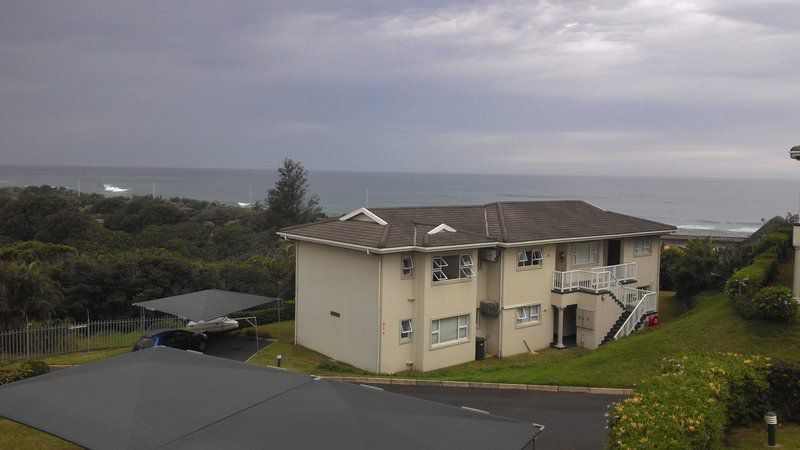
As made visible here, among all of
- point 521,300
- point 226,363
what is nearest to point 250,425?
point 226,363

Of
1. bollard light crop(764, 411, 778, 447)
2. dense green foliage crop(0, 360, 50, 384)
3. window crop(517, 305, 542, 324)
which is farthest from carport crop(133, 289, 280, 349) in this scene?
bollard light crop(764, 411, 778, 447)

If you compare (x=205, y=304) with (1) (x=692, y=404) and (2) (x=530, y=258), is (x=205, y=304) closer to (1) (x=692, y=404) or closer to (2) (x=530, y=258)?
(2) (x=530, y=258)

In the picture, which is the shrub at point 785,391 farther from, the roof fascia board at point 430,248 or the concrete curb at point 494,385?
the roof fascia board at point 430,248

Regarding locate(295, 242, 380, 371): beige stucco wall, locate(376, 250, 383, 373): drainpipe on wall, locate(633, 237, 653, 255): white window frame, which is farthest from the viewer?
locate(633, 237, 653, 255): white window frame

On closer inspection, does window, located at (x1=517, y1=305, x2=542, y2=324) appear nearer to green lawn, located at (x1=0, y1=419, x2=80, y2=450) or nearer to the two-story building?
the two-story building

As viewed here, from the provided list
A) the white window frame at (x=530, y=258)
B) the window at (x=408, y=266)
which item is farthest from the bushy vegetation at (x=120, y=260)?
the white window frame at (x=530, y=258)

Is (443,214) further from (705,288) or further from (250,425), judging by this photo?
(250,425)
